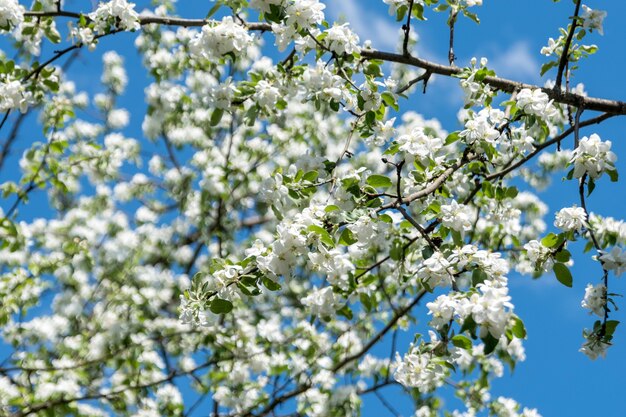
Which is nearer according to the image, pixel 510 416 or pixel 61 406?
pixel 61 406

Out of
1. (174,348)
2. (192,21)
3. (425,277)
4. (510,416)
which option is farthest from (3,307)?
(425,277)

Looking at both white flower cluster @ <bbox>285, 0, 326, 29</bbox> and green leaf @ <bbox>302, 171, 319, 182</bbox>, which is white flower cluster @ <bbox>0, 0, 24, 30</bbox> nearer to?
white flower cluster @ <bbox>285, 0, 326, 29</bbox>

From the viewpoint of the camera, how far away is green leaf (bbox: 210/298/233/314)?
251 centimetres

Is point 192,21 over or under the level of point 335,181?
over

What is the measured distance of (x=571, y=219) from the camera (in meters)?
2.69

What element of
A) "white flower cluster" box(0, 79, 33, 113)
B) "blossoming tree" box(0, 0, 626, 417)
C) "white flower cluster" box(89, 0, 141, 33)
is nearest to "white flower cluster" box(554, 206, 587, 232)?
"blossoming tree" box(0, 0, 626, 417)

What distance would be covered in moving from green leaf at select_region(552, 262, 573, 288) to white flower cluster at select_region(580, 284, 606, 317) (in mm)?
185

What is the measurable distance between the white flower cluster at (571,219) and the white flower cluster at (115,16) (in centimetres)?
248

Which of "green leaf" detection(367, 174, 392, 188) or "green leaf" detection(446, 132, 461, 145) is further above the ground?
→ "green leaf" detection(446, 132, 461, 145)

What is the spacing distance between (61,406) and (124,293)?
2204mm

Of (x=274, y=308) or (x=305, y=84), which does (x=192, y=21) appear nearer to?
(x=305, y=84)

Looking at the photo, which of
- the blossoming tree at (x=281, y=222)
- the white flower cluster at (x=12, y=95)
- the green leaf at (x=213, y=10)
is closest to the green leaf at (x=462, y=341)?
the blossoming tree at (x=281, y=222)

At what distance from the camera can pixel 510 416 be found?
5574mm

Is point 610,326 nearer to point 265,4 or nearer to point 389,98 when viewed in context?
point 389,98
